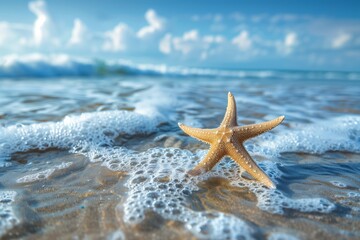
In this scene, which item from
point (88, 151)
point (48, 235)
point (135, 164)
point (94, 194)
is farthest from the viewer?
point (88, 151)

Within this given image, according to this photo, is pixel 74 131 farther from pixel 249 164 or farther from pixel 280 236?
pixel 280 236

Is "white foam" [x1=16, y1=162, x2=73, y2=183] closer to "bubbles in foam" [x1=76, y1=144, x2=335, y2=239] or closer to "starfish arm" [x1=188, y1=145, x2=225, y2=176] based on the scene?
"bubbles in foam" [x1=76, y1=144, x2=335, y2=239]

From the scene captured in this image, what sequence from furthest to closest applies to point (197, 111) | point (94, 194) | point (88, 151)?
point (197, 111), point (88, 151), point (94, 194)

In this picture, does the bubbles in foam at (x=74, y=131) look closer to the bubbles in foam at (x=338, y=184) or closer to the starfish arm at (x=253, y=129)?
the starfish arm at (x=253, y=129)

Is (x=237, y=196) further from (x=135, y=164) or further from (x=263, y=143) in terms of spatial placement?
(x=263, y=143)

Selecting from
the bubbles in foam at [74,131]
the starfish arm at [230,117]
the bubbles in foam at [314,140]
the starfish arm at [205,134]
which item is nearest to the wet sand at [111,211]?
the starfish arm at [205,134]

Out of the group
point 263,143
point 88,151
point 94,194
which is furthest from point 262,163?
point 88,151

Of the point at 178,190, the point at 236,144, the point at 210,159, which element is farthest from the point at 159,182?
the point at 236,144
